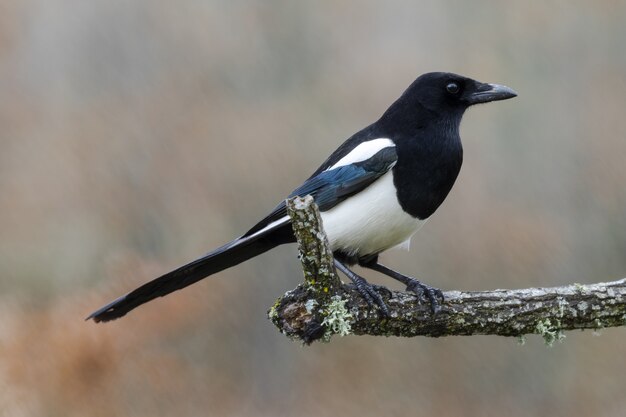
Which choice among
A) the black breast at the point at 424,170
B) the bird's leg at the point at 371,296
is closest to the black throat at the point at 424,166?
the black breast at the point at 424,170

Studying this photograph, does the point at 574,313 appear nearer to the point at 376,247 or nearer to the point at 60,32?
the point at 376,247

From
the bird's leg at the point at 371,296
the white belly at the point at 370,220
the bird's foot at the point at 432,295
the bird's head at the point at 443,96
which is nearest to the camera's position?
the bird's leg at the point at 371,296

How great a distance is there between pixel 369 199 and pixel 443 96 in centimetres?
57

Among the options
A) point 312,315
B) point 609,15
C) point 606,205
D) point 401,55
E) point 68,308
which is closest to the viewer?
point 312,315

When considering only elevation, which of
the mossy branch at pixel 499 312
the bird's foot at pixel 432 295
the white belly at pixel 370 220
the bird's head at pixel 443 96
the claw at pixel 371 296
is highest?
the bird's head at pixel 443 96

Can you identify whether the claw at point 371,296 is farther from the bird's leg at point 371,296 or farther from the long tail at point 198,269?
the long tail at point 198,269

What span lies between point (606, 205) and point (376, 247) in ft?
7.51

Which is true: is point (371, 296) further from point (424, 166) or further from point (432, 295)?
point (424, 166)

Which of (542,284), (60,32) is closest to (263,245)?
(542,284)

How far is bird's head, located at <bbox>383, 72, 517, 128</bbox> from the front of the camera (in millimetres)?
3621

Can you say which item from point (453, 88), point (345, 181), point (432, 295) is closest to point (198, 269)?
point (345, 181)

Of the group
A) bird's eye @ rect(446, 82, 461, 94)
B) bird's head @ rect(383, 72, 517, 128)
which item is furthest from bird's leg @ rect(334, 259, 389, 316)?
bird's eye @ rect(446, 82, 461, 94)

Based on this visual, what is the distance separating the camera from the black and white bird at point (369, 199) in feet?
11.1

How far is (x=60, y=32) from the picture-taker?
5797mm
